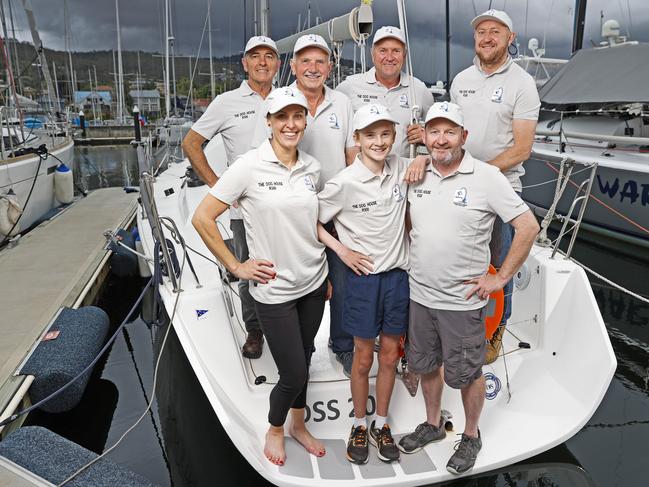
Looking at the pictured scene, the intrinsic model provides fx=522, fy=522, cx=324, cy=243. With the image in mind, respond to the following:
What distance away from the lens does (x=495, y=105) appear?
2826 mm

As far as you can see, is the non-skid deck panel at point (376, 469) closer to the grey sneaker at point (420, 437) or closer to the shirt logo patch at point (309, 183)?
the grey sneaker at point (420, 437)

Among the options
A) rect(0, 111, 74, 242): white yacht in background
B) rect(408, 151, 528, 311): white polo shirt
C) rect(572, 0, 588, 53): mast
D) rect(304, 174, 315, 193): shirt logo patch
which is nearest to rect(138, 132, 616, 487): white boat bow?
rect(408, 151, 528, 311): white polo shirt

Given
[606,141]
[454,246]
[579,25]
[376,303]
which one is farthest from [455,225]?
[579,25]

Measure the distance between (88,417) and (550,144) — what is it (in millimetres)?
9577

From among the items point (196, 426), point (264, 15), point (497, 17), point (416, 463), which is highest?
point (264, 15)

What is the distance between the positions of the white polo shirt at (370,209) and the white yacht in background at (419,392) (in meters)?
1.00

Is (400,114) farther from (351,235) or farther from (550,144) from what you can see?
(550,144)

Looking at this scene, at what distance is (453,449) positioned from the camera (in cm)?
278

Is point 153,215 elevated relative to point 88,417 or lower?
elevated

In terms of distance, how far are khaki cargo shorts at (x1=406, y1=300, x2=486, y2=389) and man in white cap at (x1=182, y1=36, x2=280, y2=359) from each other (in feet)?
3.68

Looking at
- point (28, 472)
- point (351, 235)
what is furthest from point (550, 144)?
point (28, 472)

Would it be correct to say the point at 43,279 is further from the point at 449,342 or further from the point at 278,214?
the point at 449,342

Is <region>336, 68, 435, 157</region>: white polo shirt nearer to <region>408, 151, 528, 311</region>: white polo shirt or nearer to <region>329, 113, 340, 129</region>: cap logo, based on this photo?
<region>329, 113, 340, 129</region>: cap logo

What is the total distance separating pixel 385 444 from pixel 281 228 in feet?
4.18
